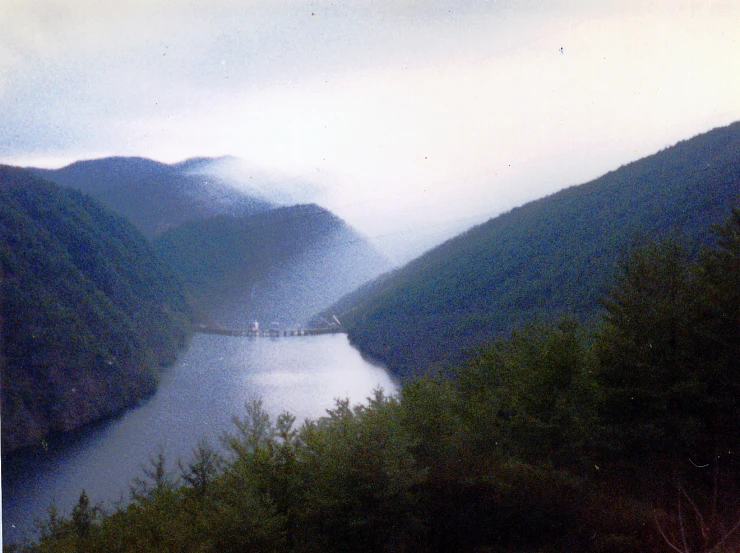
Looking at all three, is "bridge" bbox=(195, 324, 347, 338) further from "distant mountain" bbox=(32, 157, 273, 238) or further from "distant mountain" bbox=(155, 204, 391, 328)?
"distant mountain" bbox=(32, 157, 273, 238)

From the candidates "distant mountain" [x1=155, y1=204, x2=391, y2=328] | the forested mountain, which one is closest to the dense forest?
the forested mountain

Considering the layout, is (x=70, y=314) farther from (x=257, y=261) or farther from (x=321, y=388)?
(x=321, y=388)

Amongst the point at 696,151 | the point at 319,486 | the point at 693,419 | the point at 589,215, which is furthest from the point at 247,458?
the point at 696,151

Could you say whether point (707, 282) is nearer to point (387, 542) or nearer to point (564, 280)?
point (564, 280)

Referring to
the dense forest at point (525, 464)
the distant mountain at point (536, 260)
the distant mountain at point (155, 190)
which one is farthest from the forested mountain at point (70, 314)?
the distant mountain at point (536, 260)

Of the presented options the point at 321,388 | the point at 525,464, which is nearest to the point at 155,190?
the point at 321,388

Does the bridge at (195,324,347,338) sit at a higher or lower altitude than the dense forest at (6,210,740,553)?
higher

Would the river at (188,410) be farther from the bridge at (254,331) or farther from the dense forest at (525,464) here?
the dense forest at (525,464)
